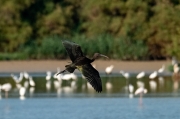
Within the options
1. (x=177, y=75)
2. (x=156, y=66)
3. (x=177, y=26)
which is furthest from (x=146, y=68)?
(x=177, y=75)

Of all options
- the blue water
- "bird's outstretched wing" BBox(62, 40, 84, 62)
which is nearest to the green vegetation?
the blue water

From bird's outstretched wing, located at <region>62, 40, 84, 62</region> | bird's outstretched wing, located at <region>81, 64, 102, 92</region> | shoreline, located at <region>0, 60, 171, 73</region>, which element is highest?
shoreline, located at <region>0, 60, 171, 73</region>

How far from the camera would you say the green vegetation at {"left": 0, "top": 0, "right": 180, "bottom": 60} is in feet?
130

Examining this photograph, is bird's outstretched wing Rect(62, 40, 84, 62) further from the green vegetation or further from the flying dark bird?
the green vegetation

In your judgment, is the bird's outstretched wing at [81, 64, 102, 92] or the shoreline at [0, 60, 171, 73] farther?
the shoreline at [0, 60, 171, 73]

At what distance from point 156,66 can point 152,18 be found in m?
3.81

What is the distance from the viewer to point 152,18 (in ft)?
134

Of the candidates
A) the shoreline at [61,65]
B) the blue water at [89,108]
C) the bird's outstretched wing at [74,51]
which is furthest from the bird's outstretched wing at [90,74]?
the shoreline at [61,65]

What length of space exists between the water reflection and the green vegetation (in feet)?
21.0

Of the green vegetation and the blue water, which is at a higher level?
the green vegetation

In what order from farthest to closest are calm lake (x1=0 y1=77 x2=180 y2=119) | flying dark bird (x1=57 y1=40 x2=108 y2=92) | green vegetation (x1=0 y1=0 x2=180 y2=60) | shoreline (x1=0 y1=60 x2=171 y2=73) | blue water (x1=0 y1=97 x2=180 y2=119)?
green vegetation (x1=0 y1=0 x2=180 y2=60), shoreline (x1=0 y1=60 x2=171 y2=73), calm lake (x1=0 y1=77 x2=180 y2=119), blue water (x1=0 y1=97 x2=180 y2=119), flying dark bird (x1=57 y1=40 x2=108 y2=92)

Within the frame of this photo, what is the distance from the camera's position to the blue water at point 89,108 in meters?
20.4

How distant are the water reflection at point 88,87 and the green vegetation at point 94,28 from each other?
6413mm

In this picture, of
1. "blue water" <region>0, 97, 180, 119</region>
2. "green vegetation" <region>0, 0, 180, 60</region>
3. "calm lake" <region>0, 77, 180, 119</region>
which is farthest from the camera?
"green vegetation" <region>0, 0, 180, 60</region>
